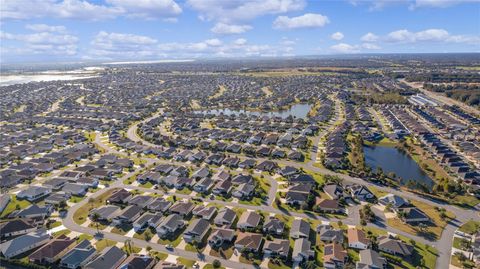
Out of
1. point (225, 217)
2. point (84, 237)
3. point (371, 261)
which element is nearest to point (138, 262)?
point (84, 237)

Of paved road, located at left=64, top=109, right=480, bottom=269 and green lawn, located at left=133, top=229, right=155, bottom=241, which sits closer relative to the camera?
paved road, located at left=64, top=109, right=480, bottom=269

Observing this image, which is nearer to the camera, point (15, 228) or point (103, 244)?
point (103, 244)

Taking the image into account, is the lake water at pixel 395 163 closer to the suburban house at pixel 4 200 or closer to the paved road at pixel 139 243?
the paved road at pixel 139 243

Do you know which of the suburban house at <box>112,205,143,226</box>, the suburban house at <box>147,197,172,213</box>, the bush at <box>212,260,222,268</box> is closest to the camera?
the bush at <box>212,260,222,268</box>

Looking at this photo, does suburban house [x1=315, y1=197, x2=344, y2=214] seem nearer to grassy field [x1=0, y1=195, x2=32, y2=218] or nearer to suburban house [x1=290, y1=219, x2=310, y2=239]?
suburban house [x1=290, y1=219, x2=310, y2=239]

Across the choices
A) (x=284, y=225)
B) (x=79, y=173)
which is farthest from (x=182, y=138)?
(x=284, y=225)

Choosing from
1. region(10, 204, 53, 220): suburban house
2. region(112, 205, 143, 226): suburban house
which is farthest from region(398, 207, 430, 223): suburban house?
region(10, 204, 53, 220): suburban house

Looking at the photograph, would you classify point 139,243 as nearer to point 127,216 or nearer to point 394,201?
point 127,216

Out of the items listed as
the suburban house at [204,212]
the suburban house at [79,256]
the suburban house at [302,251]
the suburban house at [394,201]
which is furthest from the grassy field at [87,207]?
the suburban house at [394,201]

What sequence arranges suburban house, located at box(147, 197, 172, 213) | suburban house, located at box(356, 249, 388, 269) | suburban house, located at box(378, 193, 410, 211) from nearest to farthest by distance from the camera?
suburban house, located at box(356, 249, 388, 269), suburban house, located at box(378, 193, 410, 211), suburban house, located at box(147, 197, 172, 213)

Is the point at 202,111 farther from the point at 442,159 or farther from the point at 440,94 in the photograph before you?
the point at 440,94
